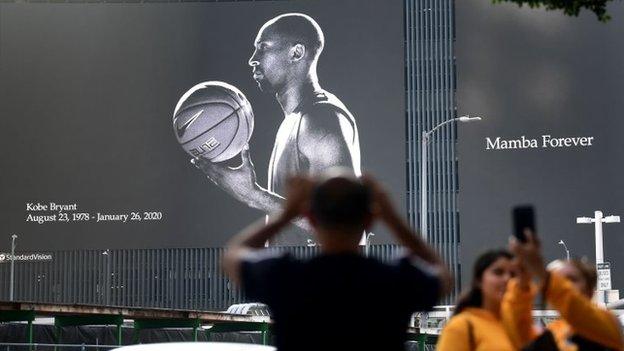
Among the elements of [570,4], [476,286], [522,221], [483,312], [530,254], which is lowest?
[483,312]

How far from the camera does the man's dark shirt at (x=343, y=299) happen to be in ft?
14.7

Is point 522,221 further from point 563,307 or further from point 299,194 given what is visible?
point 299,194

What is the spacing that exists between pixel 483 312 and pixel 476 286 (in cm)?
15

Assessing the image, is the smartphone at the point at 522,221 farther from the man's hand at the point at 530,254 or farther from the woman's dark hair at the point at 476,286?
the woman's dark hair at the point at 476,286

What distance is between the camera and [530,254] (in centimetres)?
513

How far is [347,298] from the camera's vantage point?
4.48 m

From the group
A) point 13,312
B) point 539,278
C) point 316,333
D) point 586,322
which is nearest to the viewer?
point 316,333

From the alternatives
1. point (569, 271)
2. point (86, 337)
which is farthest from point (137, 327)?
point (569, 271)

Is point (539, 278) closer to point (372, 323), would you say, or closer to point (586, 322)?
point (586, 322)

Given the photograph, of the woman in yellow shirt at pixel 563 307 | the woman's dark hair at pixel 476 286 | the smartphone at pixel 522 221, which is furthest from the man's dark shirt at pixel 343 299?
the woman's dark hair at pixel 476 286

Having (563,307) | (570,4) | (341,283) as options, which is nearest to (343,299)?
(341,283)

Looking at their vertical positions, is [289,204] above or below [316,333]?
above

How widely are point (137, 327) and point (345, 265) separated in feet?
79.1

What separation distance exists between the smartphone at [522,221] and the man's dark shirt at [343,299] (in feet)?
2.13
